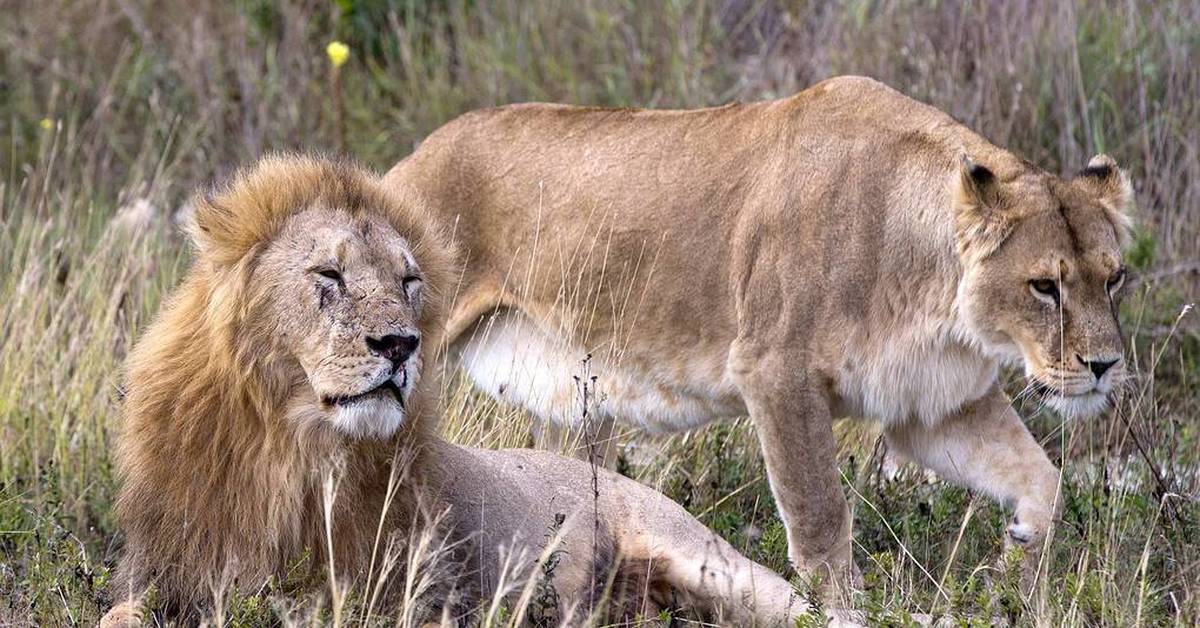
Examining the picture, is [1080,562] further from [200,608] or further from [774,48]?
[774,48]

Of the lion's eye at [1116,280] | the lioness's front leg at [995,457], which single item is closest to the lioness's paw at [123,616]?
the lioness's front leg at [995,457]

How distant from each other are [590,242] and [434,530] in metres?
2.10

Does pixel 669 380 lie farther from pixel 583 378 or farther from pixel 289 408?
pixel 289 408

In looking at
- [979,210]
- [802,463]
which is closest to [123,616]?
[802,463]

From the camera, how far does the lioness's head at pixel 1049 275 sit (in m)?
4.94

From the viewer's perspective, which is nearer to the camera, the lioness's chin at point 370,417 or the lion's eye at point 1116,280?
the lioness's chin at point 370,417

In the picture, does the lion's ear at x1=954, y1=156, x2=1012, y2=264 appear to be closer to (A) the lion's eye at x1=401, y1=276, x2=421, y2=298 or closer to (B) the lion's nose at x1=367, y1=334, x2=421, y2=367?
Result: (A) the lion's eye at x1=401, y1=276, x2=421, y2=298

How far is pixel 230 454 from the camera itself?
156 inches

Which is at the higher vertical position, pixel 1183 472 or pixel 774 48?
pixel 774 48

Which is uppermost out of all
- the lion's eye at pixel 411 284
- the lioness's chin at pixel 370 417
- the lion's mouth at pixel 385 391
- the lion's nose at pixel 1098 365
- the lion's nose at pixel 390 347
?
the lion's eye at pixel 411 284

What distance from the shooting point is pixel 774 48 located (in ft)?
32.0

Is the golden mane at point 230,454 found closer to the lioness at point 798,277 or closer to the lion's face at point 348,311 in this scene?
the lion's face at point 348,311

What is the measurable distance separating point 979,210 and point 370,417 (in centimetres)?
214

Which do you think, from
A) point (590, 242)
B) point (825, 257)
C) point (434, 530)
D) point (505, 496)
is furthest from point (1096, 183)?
point (434, 530)
